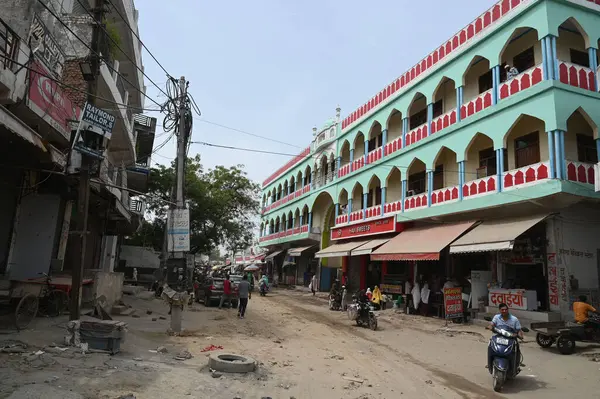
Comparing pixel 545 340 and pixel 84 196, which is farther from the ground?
pixel 84 196

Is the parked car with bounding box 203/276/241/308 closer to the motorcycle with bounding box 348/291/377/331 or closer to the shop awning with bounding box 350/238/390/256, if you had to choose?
the shop awning with bounding box 350/238/390/256

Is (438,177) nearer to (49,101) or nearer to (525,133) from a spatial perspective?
(525,133)

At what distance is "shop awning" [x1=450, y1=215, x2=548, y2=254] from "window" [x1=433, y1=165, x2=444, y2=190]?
3.97 meters

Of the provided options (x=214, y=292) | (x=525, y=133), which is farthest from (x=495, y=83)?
(x=214, y=292)

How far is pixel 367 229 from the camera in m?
22.4

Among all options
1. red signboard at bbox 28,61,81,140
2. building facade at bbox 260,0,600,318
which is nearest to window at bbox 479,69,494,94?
building facade at bbox 260,0,600,318

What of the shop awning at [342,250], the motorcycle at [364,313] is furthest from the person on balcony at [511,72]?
the shop awning at [342,250]

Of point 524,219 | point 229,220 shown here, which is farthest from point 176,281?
point 229,220

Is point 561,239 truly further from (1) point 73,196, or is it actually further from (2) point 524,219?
(1) point 73,196

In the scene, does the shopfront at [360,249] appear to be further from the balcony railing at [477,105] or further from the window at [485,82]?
the window at [485,82]

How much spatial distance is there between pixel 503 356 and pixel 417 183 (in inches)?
561

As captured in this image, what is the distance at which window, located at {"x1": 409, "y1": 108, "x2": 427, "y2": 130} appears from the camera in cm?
2050

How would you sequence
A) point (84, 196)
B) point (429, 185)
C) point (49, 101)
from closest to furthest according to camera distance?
point (84, 196)
point (49, 101)
point (429, 185)

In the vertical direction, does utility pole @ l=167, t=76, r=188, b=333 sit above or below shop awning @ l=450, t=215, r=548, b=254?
above
